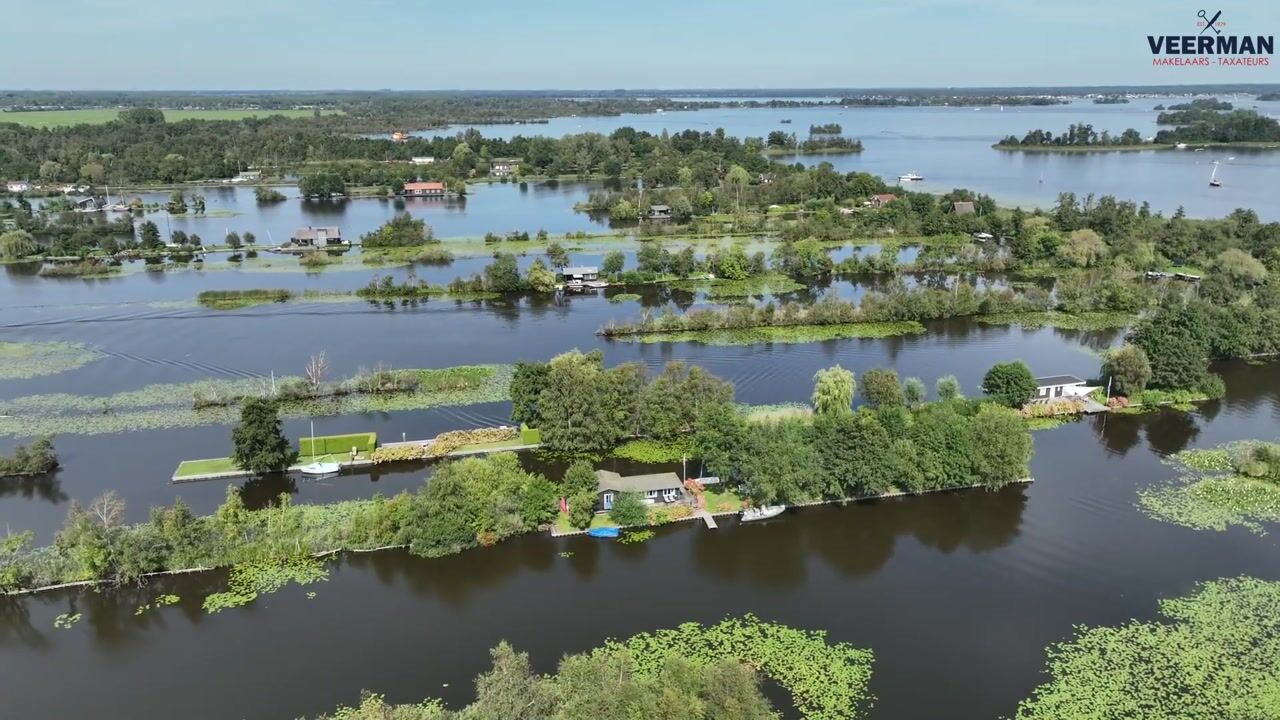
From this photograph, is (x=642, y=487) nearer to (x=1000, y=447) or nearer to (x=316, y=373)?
(x=1000, y=447)

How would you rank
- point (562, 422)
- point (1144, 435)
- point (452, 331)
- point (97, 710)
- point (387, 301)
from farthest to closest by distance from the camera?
point (387, 301)
point (452, 331)
point (1144, 435)
point (562, 422)
point (97, 710)

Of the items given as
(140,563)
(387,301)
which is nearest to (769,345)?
(387,301)

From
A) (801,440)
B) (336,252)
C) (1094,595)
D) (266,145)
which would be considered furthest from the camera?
(266,145)

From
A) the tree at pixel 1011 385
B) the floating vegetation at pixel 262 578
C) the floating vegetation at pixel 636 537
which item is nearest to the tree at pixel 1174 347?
the tree at pixel 1011 385

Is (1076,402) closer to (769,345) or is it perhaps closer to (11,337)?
(769,345)

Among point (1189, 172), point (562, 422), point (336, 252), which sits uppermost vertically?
point (1189, 172)

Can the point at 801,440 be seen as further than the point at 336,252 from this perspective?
No
